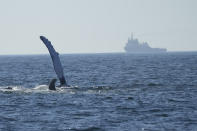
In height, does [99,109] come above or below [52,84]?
below

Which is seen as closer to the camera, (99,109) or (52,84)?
(99,109)

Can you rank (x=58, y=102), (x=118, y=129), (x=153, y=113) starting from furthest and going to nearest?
(x=58, y=102), (x=153, y=113), (x=118, y=129)

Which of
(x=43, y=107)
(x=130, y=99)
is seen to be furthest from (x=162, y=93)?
(x=43, y=107)

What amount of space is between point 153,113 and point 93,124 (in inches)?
190

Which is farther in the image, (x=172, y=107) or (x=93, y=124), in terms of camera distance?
(x=172, y=107)

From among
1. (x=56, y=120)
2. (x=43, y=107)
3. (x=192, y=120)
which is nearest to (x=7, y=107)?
(x=43, y=107)

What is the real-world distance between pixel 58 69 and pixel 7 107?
12761 millimetres

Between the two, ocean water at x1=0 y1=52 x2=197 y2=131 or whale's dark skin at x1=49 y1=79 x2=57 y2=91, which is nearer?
ocean water at x1=0 y1=52 x2=197 y2=131

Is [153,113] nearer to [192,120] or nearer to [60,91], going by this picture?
[192,120]

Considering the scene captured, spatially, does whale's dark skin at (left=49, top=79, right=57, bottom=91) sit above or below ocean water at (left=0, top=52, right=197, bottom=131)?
above

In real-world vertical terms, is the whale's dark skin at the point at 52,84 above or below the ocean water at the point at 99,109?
above

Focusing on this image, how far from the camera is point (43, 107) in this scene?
124 feet

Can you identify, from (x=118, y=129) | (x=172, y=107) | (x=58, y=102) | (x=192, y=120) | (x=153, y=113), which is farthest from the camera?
(x=58, y=102)

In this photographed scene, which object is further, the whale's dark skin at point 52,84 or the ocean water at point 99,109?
the whale's dark skin at point 52,84
